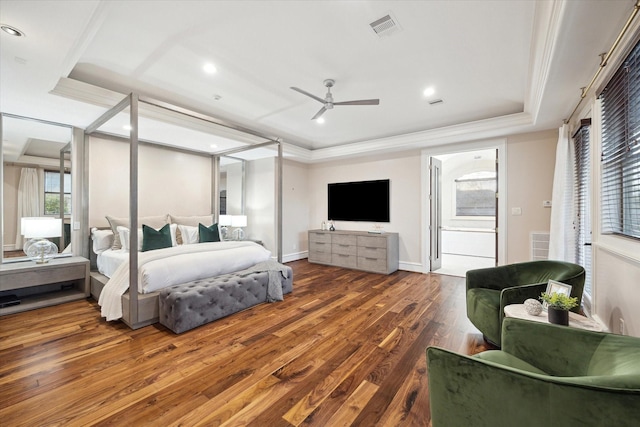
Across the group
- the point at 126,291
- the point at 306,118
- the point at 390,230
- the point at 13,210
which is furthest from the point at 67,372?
the point at 390,230

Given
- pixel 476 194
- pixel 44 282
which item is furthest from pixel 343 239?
pixel 44 282

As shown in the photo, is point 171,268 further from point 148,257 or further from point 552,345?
point 552,345

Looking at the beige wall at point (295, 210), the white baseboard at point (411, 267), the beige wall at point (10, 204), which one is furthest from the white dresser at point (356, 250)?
the beige wall at point (10, 204)

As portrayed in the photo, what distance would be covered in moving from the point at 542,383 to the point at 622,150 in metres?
2.14

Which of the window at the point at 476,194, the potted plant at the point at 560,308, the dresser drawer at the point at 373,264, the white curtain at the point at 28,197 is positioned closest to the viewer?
the potted plant at the point at 560,308

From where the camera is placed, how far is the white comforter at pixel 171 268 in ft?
9.09

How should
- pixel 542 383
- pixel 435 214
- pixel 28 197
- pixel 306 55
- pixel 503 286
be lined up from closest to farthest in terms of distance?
pixel 542 383, pixel 306 55, pixel 503 286, pixel 28 197, pixel 435 214

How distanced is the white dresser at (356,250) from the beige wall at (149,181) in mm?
2520

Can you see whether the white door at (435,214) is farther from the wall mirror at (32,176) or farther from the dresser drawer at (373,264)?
the wall mirror at (32,176)

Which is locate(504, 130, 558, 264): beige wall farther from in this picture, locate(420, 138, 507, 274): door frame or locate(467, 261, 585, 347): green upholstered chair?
locate(467, 261, 585, 347): green upholstered chair

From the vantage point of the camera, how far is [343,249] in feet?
18.5

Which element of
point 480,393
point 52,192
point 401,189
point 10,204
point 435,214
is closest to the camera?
point 480,393

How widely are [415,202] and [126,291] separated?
4742 millimetres

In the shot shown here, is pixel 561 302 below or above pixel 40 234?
below
